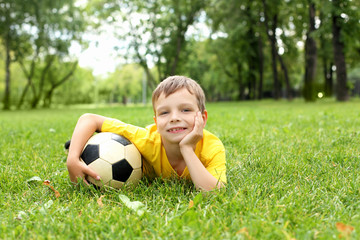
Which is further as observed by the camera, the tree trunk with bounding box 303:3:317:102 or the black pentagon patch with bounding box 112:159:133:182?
the tree trunk with bounding box 303:3:317:102

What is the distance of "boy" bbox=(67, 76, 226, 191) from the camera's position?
242 centimetres

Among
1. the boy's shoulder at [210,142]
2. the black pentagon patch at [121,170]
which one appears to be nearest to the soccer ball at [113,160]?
the black pentagon patch at [121,170]

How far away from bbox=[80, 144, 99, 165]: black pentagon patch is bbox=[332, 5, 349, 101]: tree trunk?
692 inches

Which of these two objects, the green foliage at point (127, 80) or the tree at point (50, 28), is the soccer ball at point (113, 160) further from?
the green foliage at point (127, 80)

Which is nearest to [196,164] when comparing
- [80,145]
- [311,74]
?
[80,145]

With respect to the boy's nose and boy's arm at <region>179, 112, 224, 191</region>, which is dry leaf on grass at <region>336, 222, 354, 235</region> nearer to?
boy's arm at <region>179, 112, 224, 191</region>

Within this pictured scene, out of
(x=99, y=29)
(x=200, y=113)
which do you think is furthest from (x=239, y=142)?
(x=99, y=29)

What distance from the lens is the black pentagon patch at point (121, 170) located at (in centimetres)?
255

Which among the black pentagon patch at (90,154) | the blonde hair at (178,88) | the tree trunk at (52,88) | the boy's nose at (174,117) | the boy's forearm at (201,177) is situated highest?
the tree trunk at (52,88)

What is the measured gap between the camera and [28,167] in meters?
3.30

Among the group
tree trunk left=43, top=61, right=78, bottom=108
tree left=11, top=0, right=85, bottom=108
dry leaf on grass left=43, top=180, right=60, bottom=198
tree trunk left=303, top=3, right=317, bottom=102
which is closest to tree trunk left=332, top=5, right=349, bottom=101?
tree trunk left=303, top=3, right=317, bottom=102

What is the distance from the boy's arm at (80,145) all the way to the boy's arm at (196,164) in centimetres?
78

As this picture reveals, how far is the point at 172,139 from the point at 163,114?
0.23 m

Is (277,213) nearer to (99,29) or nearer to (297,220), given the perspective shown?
(297,220)
